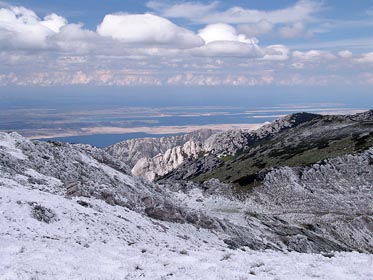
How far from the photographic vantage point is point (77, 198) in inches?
1479

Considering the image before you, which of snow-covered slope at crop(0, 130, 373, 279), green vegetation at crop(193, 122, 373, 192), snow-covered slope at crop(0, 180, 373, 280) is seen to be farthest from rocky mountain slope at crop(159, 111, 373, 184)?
snow-covered slope at crop(0, 180, 373, 280)

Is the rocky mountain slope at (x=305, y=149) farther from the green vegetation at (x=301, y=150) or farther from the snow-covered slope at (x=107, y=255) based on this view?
the snow-covered slope at (x=107, y=255)

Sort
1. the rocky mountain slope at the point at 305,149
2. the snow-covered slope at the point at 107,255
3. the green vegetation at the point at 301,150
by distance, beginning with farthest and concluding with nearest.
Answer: the rocky mountain slope at the point at 305,149 < the green vegetation at the point at 301,150 < the snow-covered slope at the point at 107,255

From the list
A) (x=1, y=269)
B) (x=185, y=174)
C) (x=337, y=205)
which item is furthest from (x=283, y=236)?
(x=185, y=174)

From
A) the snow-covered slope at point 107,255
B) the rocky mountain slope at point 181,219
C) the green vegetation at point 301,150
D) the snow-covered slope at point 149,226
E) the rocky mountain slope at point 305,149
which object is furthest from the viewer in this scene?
the rocky mountain slope at point 305,149

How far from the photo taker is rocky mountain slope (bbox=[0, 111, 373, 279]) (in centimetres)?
2191

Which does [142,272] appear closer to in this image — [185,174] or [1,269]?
[1,269]

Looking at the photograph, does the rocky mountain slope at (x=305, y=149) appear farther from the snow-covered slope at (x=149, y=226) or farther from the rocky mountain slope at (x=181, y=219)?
the snow-covered slope at (x=149, y=226)

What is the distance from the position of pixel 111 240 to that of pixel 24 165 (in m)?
22.2

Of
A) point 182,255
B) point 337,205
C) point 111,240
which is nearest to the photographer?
point 182,255

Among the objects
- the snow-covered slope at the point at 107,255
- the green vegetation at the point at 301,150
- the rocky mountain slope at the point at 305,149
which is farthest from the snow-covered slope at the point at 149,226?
the rocky mountain slope at the point at 305,149

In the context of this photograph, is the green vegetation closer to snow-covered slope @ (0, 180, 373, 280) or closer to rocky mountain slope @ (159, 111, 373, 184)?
rocky mountain slope @ (159, 111, 373, 184)

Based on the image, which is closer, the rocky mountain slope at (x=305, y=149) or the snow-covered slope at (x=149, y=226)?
the snow-covered slope at (x=149, y=226)

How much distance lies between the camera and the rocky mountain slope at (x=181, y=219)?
862 inches
